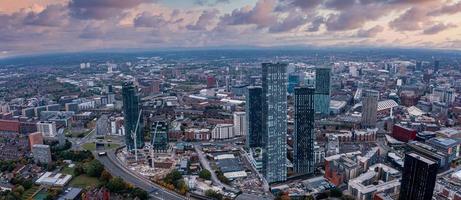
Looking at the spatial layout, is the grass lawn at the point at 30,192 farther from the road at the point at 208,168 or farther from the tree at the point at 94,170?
the road at the point at 208,168

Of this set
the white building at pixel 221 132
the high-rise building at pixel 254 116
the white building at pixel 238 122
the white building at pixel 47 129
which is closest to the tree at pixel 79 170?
the white building at pixel 47 129

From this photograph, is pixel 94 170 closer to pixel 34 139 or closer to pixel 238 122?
pixel 34 139

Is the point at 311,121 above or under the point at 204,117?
above

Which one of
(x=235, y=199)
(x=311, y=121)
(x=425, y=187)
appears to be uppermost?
(x=311, y=121)

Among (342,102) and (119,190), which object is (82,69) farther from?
(119,190)

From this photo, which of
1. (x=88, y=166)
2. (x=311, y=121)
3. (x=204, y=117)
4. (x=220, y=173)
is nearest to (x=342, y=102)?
(x=204, y=117)

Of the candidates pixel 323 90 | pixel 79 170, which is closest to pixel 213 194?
pixel 79 170

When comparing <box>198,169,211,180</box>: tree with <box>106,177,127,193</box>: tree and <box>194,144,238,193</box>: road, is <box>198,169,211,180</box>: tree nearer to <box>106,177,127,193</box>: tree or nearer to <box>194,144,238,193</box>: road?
<box>194,144,238,193</box>: road
